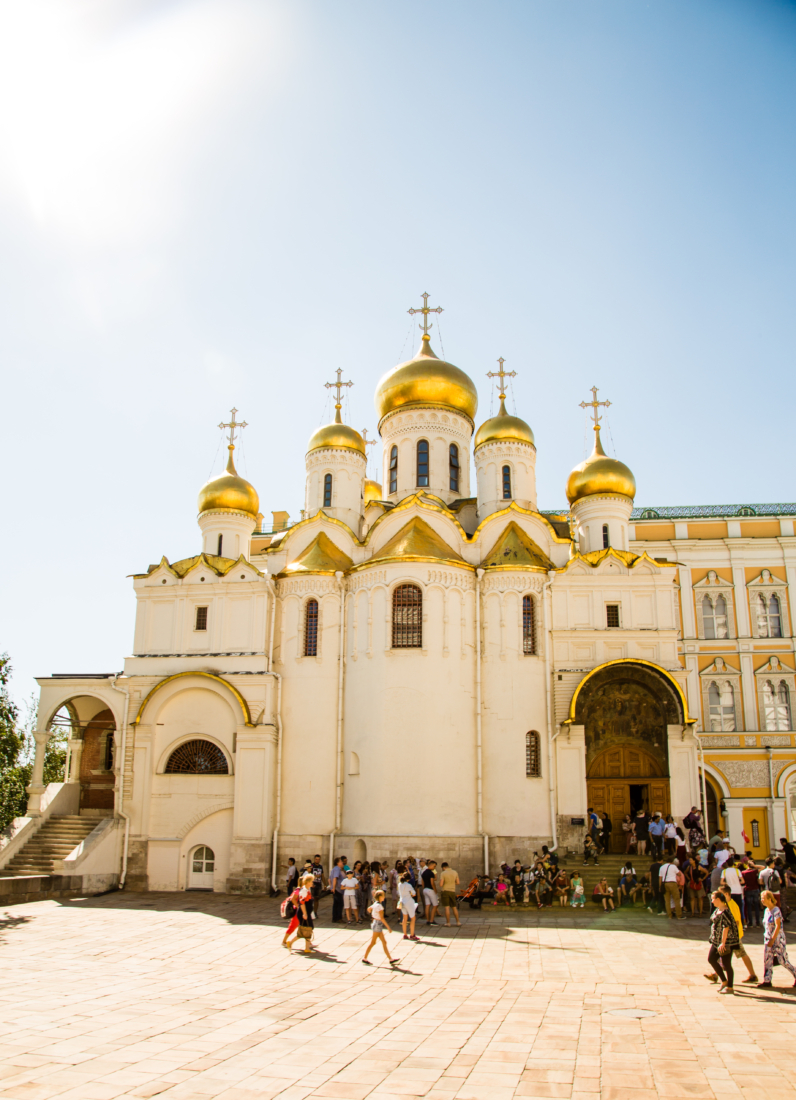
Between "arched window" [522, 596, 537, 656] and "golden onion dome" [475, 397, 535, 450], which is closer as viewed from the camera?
"arched window" [522, 596, 537, 656]

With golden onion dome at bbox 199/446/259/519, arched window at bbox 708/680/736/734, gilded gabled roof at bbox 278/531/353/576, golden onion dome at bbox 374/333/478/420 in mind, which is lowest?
arched window at bbox 708/680/736/734

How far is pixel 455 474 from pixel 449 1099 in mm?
23344

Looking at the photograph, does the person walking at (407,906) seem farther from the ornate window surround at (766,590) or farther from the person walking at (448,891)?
the ornate window surround at (766,590)

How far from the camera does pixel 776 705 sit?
31.0m

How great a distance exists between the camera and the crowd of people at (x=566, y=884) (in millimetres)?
14805

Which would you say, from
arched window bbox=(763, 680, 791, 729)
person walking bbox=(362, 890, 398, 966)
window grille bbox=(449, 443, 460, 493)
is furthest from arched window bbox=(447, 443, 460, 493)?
person walking bbox=(362, 890, 398, 966)

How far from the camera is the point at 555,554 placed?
85.9 feet

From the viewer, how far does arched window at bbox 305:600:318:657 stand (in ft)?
81.4

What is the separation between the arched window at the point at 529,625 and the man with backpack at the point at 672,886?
7717mm

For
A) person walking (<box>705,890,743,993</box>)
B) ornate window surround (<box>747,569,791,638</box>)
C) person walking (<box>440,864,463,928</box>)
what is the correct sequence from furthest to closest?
1. ornate window surround (<box>747,569,791,638</box>)
2. person walking (<box>440,864,463,928</box>)
3. person walking (<box>705,890,743,993</box>)

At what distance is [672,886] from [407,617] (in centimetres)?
930

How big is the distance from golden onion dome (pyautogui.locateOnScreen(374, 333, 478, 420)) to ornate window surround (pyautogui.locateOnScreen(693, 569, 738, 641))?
10.7 metres

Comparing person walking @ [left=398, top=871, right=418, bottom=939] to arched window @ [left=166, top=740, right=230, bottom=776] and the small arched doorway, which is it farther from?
arched window @ [left=166, top=740, right=230, bottom=776]

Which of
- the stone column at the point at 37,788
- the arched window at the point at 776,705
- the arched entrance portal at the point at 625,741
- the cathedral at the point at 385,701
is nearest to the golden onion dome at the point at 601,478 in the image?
the cathedral at the point at 385,701
